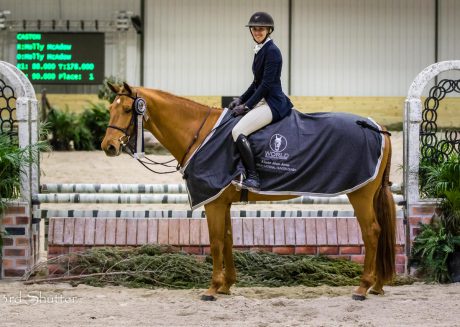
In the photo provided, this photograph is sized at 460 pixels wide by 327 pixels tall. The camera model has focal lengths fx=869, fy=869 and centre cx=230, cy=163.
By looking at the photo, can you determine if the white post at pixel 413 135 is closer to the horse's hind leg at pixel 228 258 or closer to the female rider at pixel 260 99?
the female rider at pixel 260 99

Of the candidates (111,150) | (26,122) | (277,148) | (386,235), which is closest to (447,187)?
(386,235)

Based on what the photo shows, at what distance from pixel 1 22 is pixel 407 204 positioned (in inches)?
551

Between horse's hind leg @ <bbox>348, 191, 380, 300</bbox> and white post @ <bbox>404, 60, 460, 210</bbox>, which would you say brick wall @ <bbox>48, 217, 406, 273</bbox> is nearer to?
white post @ <bbox>404, 60, 460, 210</bbox>

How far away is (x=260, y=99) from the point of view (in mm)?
6047

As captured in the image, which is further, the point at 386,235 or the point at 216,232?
the point at 386,235

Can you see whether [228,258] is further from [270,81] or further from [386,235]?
[270,81]

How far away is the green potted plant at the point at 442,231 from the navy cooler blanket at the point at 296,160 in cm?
98

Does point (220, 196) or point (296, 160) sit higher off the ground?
point (296, 160)

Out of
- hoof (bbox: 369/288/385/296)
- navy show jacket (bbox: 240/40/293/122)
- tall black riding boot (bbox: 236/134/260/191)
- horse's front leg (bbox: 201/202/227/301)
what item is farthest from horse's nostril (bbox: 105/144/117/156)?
hoof (bbox: 369/288/385/296)

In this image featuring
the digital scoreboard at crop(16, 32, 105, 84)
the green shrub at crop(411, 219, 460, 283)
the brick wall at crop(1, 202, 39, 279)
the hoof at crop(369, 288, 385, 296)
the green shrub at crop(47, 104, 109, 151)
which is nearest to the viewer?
the hoof at crop(369, 288, 385, 296)

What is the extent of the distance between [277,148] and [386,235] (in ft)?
3.27

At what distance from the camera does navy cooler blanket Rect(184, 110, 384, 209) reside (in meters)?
5.99

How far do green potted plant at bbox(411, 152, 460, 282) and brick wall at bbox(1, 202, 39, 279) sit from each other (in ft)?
10.1

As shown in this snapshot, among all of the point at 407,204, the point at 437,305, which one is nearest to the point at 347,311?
the point at 437,305
